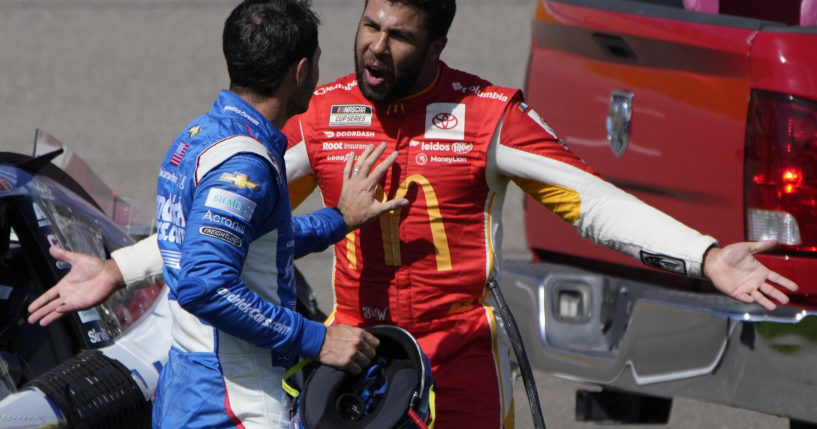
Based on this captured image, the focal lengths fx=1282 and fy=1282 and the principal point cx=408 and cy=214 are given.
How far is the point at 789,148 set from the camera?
13.4ft

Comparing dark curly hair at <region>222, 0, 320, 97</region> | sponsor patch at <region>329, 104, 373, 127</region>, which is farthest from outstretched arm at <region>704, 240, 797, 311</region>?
dark curly hair at <region>222, 0, 320, 97</region>

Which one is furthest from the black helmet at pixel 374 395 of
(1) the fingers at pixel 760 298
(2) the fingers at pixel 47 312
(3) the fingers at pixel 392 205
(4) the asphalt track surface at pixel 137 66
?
(4) the asphalt track surface at pixel 137 66

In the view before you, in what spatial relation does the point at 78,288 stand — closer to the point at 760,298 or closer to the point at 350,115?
the point at 350,115

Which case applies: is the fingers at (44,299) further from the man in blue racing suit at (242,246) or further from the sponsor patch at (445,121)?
the sponsor patch at (445,121)

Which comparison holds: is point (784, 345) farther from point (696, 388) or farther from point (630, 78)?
point (630, 78)

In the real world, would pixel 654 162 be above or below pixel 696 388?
above

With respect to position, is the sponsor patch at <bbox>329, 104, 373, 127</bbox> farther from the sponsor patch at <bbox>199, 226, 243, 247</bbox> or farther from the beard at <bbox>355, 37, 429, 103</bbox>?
the sponsor patch at <bbox>199, 226, 243, 247</bbox>

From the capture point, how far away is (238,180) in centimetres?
289

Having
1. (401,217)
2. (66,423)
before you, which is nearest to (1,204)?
(66,423)

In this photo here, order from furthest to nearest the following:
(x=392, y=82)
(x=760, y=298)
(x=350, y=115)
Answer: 1. (x=350, y=115)
2. (x=392, y=82)
3. (x=760, y=298)

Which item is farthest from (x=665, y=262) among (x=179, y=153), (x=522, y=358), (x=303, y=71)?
(x=179, y=153)

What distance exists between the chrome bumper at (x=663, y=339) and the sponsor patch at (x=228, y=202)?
69.7 inches

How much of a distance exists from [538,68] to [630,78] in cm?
54

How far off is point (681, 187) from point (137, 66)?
26.4ft
